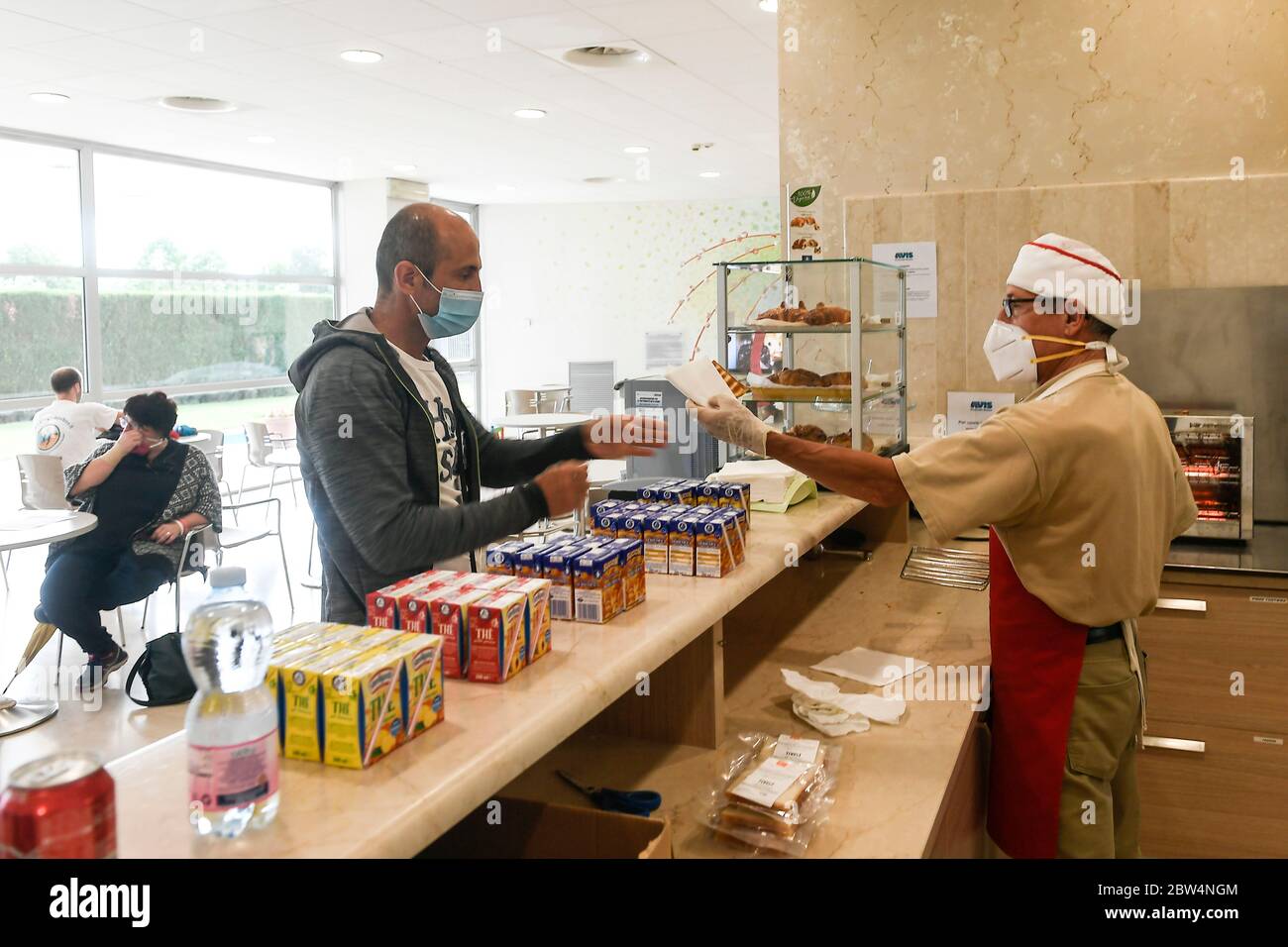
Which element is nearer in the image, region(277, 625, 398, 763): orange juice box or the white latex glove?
region(277, 625, 398, 763): orange juice box

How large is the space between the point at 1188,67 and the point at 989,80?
0.67 metres

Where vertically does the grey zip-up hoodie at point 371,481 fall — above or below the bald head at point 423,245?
below

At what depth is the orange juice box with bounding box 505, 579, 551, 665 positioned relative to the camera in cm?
152

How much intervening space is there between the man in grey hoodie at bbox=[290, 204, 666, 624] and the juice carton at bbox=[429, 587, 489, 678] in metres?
0.28

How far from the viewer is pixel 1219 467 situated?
3326mm

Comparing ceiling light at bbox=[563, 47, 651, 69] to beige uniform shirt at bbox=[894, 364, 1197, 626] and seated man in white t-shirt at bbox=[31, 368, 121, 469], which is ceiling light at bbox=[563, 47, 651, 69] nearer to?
seated man in white t-shirt at bbox=[31, 368, 121, 469]

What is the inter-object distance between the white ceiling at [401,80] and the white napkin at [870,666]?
3.52m

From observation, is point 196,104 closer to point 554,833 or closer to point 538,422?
point 538,422

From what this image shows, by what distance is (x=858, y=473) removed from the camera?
2088 millimetres

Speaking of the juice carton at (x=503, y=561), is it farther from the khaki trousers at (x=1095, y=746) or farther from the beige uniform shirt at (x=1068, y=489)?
the khaki trousers at (x=1095, y=746)

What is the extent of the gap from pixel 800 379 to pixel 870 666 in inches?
36.2

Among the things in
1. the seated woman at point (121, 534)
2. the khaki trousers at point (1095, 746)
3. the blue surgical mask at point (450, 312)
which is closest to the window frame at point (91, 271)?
the seated woman at point (121, 534)

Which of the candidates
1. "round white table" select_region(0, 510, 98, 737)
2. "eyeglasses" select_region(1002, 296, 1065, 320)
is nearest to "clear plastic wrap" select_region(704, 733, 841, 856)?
"eyeglasses" select_region(1002, 296, 1065, 320)

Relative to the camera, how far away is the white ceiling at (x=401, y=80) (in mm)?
4957
